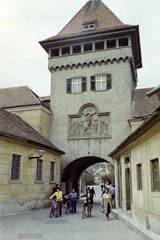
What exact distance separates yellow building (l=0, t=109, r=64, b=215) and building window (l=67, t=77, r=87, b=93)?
7730 millimetres

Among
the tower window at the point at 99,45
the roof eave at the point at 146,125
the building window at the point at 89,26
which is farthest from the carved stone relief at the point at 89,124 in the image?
the roof eave at the point at 146,125

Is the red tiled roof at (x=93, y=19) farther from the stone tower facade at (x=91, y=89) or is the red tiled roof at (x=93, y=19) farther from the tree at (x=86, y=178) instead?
the tree at (x=86, y=178)

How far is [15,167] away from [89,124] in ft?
32.4

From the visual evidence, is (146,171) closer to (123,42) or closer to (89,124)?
(89,124)

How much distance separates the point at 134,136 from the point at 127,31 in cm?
1651

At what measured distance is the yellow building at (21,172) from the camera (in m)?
14.6

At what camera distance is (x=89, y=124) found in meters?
24.2

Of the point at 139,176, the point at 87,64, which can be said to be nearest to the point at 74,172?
the point at 87,64

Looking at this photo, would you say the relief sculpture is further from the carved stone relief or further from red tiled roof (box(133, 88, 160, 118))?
red tiled roof (box(133, 88, 160, 118))

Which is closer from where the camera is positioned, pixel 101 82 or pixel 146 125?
pixel 146 125

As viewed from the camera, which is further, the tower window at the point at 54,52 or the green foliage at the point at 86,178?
the green foliage at the point at 86,178

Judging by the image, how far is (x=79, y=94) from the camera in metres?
25.3

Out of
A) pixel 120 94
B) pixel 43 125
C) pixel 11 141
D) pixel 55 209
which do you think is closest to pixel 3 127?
pixel 11 141

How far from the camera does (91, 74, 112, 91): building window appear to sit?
81.0ft
